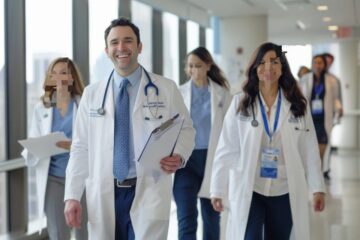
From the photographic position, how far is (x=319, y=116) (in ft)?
23.9

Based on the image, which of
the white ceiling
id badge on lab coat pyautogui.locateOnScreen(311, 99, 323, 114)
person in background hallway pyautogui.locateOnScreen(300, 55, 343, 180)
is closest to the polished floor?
person in background hallway pyautogui.locateOnScreen(300, 55, 343, 180)

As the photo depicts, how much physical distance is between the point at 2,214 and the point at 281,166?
2889 mm

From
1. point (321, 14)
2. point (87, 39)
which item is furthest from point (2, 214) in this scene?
point (321, 14)

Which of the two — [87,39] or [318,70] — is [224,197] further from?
[318,70]

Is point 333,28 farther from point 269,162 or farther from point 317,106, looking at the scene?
point 269,162

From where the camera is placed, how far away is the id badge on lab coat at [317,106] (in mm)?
7262

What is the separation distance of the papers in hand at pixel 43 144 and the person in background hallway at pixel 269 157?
105cm

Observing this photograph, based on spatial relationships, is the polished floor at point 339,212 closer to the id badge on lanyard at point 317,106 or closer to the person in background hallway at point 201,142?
the person in background hallway at point 201,142

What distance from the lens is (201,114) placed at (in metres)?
4.48

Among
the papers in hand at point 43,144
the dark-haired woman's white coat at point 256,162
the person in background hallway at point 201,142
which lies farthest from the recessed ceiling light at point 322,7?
the papers in hand at point 43,144

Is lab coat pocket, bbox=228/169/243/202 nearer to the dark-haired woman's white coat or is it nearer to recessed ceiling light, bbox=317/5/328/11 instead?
the dark-haired woman's white coat

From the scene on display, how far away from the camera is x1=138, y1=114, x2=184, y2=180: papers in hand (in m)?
2.49

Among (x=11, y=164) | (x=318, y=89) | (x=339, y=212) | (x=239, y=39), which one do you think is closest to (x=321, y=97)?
(x=318, y=89)

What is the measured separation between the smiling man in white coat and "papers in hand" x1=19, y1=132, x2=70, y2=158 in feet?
2.20
